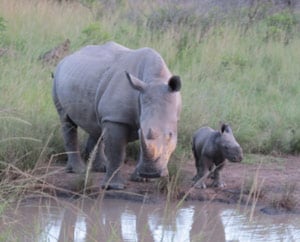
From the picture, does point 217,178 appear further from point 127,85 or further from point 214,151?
point 127,85

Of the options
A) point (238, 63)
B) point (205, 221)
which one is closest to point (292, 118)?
point (238, 63)

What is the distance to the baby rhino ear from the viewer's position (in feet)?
21.9

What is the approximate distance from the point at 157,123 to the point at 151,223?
759 millimetres

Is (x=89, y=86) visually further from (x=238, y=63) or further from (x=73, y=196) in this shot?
(x=238, y=63)

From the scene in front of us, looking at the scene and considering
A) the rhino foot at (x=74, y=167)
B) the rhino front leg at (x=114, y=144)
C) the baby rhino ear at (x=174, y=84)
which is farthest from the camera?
the rhino foot at (x=74, y=167)

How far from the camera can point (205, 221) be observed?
267 inches

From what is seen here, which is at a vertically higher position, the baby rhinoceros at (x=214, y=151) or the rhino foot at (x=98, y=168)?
the baby rhinoceros at (x=214, y=151)

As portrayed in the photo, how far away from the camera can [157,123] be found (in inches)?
261

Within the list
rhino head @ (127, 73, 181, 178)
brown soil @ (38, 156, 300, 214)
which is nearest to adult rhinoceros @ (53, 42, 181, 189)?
rhino head @ (127, 73, 181, 178)

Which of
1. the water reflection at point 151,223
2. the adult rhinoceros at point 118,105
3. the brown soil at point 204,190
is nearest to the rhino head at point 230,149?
the brown soil at point 204,190

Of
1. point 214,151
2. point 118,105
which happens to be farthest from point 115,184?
point 214,151

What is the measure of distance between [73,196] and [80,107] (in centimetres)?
120

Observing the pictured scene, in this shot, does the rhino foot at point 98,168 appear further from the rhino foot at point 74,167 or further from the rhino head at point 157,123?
the rhino head at point 157,123

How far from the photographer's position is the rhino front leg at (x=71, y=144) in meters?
8.17
